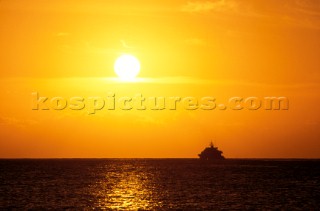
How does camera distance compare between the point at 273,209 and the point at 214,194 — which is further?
the point at 214,194

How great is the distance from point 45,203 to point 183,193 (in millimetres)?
24207

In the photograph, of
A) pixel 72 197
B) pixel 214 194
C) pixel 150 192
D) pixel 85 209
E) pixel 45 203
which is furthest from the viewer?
pixel 150 192

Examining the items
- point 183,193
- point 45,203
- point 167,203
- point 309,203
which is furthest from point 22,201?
point 309,203

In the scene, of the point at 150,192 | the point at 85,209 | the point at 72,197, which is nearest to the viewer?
the point at 85,209

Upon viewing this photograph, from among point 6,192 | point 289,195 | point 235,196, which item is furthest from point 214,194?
point 6,192

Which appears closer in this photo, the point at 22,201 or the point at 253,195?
the point at 22,201

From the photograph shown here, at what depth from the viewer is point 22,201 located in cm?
7175

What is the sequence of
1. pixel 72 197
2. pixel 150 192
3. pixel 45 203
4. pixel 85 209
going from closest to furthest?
1. pixel 85 209
2. pixel 45 203
3. pixel 72 197
4. pixel 150 192

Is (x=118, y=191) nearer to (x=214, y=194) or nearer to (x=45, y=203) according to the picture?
(x=214, y=194)

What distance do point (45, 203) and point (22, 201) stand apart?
14.7 feet

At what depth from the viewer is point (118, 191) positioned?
90875 mm

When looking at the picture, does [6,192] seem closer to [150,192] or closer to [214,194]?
[150,192]

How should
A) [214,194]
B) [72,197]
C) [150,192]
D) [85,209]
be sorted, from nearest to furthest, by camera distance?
[85,209] → [72,197] → [214,194] → [150,192]

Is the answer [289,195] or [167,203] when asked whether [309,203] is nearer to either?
[289,195]
